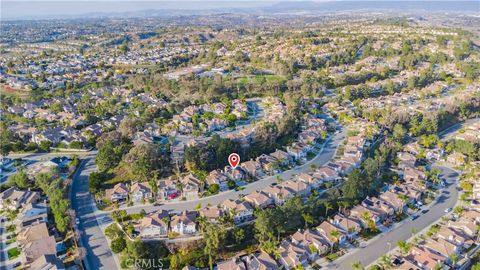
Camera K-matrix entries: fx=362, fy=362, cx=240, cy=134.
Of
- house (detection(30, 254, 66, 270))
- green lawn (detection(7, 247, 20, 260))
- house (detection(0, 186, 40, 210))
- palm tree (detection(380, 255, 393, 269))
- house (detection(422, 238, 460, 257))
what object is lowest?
palm tree (detection(380, 255, 393, 269))

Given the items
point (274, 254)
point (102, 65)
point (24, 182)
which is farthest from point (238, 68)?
point (274, 254)

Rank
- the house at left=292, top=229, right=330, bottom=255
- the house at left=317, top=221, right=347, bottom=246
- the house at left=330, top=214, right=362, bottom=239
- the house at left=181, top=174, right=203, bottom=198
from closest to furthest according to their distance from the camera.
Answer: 1. the house at left=292, top=229, right=330, bottom=255
2. the house at left=317, top=221, right=347, bottom=246
3. the house at left=330, top=214, right=362, bottom=239
4. the house at left=181, top=174, right=203, bottom=198

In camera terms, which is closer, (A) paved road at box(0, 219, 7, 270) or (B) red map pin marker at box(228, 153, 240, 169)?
(A) paved road at box(0, 219, 7, 270)

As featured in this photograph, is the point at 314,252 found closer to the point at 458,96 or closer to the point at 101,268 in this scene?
the point at 101,268

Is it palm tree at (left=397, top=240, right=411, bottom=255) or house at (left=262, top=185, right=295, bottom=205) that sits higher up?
house at (left=262, top=185, right=295, bottom=205)

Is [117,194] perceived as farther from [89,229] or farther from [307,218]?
[307,218]

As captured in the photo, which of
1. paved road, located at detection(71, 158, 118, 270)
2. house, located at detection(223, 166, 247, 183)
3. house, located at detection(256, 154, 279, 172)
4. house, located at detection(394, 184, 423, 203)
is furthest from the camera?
house, located at detection(256, 154, 279, 172)

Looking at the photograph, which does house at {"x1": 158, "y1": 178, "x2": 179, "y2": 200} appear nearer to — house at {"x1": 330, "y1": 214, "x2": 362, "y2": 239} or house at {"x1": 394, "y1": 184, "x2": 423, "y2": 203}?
house at {"x1": 330, "y1": 214, "x2": 362, "y2": 239}

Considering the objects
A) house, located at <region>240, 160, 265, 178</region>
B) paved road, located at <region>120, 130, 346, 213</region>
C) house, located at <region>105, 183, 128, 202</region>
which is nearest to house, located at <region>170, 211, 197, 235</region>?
paved road, located at <region>120, 130, 346, 213</region>
